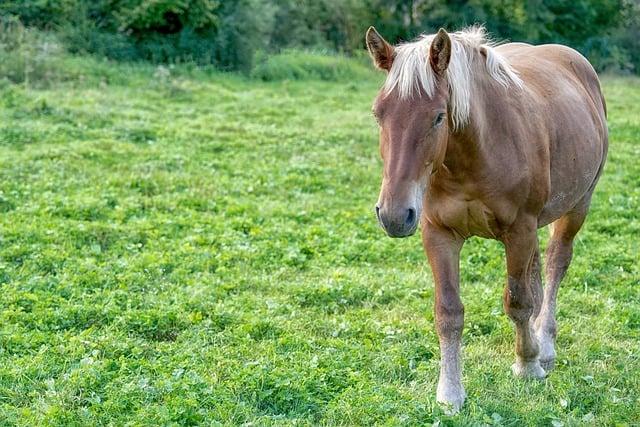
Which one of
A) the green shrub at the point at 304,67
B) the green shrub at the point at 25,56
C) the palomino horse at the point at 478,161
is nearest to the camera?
the palomino horse at the point at 478,161

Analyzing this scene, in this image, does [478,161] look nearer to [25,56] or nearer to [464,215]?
[464,215]

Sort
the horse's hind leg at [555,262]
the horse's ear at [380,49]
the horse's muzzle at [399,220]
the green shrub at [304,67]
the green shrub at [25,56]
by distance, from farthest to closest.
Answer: the green shrub at [304,67] → the green shrub at [25,56] → the horse's hind leg at [555,262] → the horse's ear at [380,49] → the horse's muzzle at [399,220]

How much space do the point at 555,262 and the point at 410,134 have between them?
98.6 inches

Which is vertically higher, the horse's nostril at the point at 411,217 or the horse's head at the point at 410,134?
the horse's head at the point at 410,134

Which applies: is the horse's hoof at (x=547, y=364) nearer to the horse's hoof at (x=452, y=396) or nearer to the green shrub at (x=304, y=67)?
the horse's hoof at (x=452, y=396)

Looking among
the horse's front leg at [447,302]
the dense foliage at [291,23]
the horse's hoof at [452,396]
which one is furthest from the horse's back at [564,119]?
the dense foliage at [291,23]

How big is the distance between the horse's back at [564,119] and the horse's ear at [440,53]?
1.04 m

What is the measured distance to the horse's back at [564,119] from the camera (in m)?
4.84

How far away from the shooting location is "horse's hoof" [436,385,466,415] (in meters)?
4.34

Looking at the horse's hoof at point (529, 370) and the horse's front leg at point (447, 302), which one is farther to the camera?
the horse's hoof at point (529, 370)

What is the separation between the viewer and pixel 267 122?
14.0 metres

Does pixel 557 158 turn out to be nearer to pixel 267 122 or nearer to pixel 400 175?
pixel 400 175

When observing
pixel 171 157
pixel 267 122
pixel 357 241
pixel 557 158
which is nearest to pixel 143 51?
pixel 267 122

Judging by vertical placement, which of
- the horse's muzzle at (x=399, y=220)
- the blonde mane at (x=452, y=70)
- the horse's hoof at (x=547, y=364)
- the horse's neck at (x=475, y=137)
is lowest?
the horse's hoof at (x=547, y=364)
